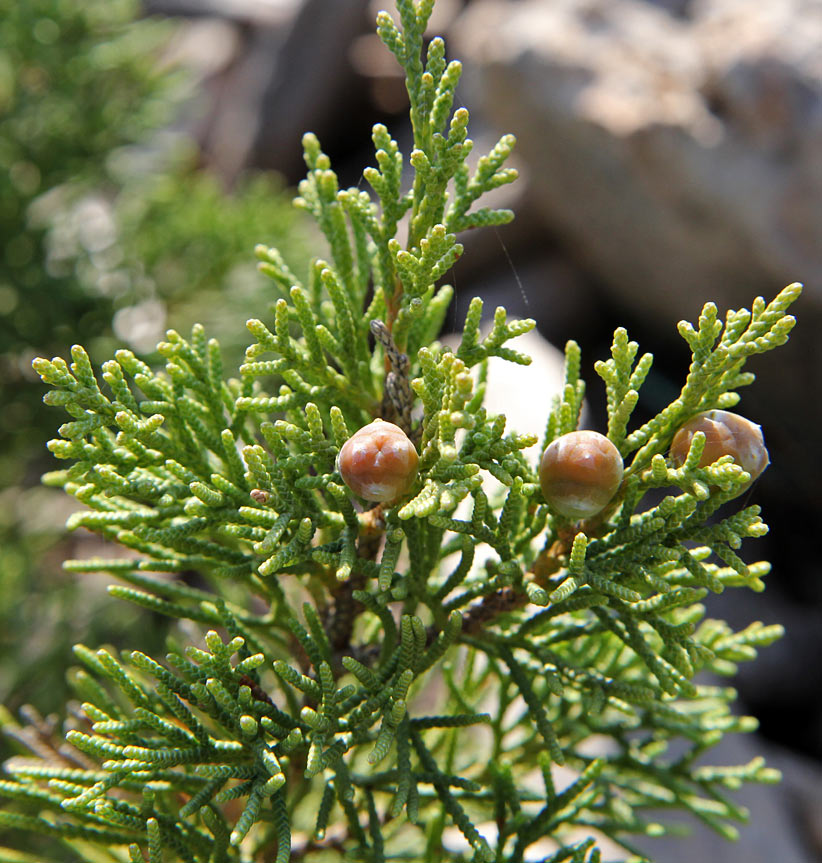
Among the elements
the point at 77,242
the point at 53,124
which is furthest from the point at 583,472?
the point at 53,124

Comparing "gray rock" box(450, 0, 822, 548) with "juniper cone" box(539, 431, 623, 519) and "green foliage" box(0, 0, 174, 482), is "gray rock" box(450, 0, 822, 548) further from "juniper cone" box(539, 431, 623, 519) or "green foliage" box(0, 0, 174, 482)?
"juniper cone" box(539, 431, 623, 519)

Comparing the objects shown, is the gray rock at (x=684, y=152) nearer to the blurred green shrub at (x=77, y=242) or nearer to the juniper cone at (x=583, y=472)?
the blurred green shrub at (x=77, y=242)

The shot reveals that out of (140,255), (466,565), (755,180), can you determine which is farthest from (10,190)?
(755,180)

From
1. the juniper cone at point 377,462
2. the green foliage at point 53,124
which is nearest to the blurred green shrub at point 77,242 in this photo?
the green foliage at point 53,124

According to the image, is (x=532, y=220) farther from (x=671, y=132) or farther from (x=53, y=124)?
(x=53, y=124)

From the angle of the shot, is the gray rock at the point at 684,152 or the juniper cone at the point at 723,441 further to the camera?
the gray rock at the point at 684,152

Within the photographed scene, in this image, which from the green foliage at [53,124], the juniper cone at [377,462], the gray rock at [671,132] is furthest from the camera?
the gray rock at [671,132]

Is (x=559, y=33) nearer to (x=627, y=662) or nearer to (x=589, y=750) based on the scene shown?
(x=589, y=750)
